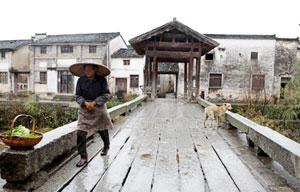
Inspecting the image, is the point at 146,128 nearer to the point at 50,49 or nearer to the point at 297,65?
the point at 297,65

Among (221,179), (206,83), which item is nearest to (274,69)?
(206,83)

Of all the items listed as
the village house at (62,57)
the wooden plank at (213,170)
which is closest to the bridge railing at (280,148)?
the wooden plank at (213,170)

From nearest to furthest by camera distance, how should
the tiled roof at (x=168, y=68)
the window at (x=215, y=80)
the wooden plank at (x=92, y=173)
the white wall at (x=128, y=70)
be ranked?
the wooden plank at (x=92, y=173) → the tiled roof at (x=168, y=68) → the window at (x=215, y=80) → the white wall at (x=128, y=70)

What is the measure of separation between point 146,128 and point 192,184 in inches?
110

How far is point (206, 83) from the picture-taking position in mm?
21438

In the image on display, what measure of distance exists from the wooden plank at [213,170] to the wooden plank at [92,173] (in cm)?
118

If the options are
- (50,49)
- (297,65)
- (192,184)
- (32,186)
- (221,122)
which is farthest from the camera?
(50,49)

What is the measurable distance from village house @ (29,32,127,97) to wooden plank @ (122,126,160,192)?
20.4m

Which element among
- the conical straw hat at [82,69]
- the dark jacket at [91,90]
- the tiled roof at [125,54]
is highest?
the tiled roof at [125,54]

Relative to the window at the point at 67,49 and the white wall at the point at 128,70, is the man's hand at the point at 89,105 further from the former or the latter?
the window at the point at 67,49

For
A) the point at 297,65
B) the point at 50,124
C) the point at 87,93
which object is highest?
the point at 297,65

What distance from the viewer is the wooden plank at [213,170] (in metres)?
2.27

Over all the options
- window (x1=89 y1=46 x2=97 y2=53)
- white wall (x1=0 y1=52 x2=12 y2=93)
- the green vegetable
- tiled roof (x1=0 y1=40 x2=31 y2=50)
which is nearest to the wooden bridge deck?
the green vegetable

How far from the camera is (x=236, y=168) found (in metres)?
2.77
